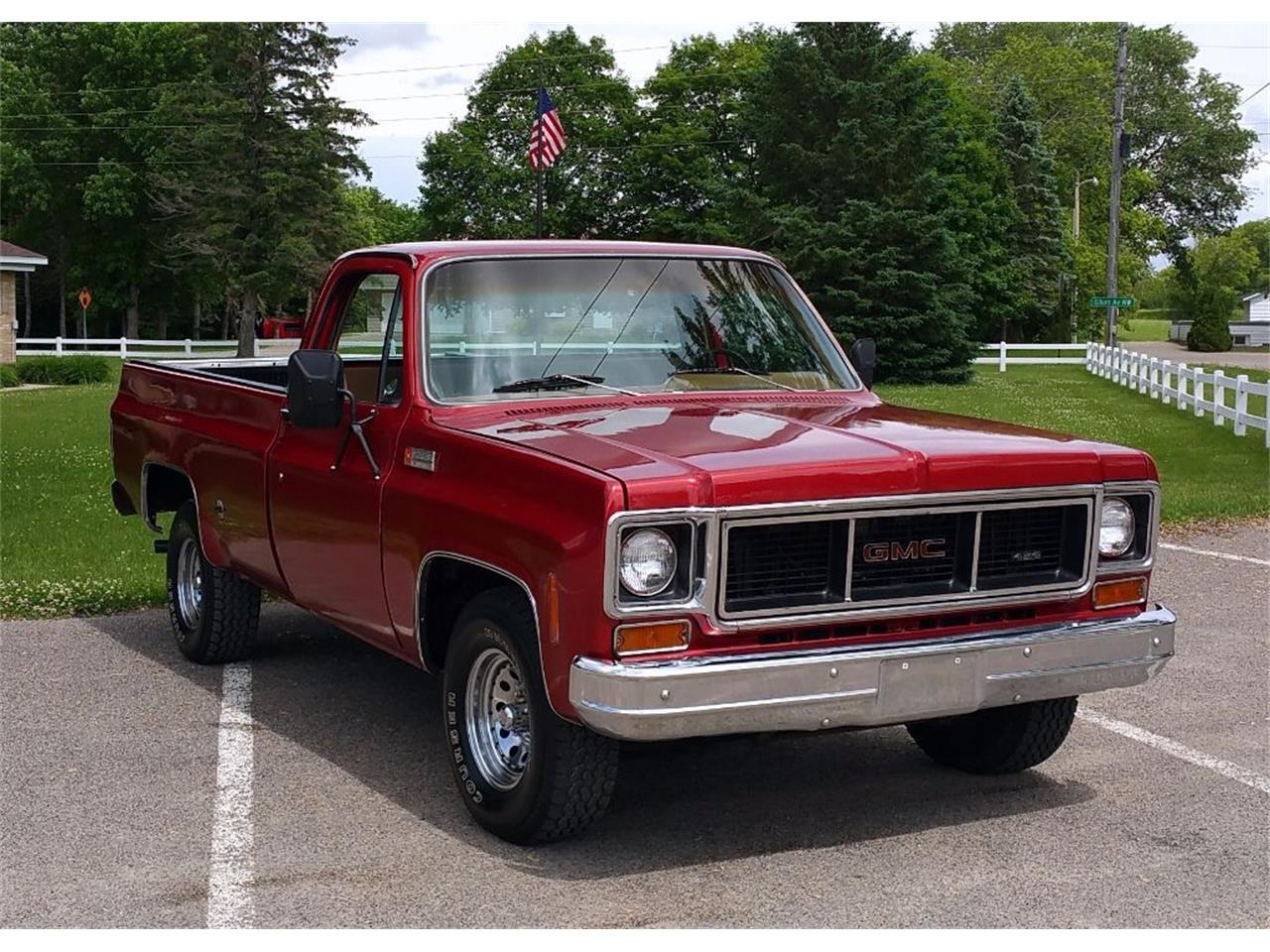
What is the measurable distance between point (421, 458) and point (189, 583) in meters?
3.05

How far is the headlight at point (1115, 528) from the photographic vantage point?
19.4 feet

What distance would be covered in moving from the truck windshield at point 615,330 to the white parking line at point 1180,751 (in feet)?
6.00

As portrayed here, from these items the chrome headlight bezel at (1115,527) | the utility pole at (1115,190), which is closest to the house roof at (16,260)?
the utility pole at (1115,190)

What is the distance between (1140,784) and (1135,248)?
9543 centimetres

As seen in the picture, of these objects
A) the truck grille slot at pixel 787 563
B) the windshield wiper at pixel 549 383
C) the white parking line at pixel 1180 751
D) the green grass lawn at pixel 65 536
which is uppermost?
the windshield wiper at pixel 549 383

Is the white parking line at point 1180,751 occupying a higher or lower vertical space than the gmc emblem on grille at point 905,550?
lower

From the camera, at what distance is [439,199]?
69125mm

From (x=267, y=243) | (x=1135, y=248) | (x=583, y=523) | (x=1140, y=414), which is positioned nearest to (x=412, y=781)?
(x=583, y=523)

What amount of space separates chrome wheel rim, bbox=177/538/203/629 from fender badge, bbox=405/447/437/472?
2768mm

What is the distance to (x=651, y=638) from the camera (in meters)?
5.06

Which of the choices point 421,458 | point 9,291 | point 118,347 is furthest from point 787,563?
point 118,347

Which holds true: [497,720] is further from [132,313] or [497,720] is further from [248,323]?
[132,313]

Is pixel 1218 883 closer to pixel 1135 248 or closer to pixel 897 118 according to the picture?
pixel 897 118

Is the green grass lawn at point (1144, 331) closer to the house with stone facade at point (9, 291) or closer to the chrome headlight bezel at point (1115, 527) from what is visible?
the house with stone facade at point (9, 291)
